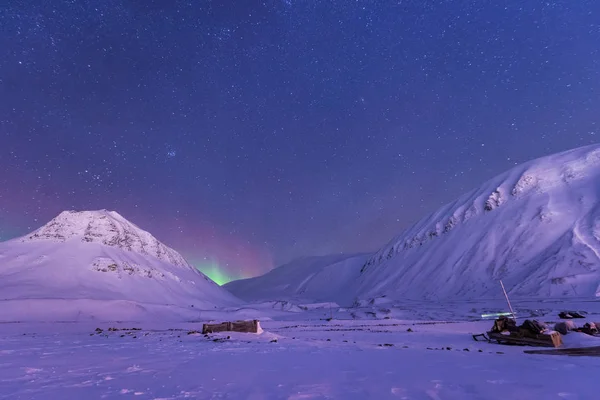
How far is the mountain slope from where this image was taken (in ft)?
210

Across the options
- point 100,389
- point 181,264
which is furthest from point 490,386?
point 181,264

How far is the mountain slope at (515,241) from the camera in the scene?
64125mm

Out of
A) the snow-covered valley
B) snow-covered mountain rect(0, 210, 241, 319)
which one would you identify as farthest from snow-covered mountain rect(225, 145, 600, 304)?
snow-covered mountain rect(0, 210, 241, 319)

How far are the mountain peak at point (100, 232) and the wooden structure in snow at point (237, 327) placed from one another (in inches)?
3247

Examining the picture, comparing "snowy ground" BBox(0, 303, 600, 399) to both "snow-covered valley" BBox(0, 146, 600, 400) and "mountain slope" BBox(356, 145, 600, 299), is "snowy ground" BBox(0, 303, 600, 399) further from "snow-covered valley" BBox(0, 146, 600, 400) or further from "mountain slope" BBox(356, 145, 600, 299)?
"mountain slope" BBox(356, 145, 600, 299)

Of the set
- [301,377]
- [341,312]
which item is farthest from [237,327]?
[341,312]

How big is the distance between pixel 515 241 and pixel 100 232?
108349mm

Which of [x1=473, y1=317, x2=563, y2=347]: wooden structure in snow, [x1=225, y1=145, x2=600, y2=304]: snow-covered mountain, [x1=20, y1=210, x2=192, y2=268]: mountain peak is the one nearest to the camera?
[x1=473, y1=317, x2=563, y2=347]: wooden structure in snow

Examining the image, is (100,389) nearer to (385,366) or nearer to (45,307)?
(385,366)

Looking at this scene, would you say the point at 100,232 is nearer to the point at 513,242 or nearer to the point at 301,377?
the point at 301,377

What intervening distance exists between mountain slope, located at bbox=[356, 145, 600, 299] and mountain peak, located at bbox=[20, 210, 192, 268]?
6964 cm

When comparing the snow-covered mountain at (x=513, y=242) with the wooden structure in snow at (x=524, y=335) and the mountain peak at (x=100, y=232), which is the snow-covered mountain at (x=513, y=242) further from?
the mountain peak at (x=100, y=232)

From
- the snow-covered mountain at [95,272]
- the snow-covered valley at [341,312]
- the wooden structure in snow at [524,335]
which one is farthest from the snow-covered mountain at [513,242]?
the snow-covered mountain at [95,272]

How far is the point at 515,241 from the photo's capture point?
81.2 m
